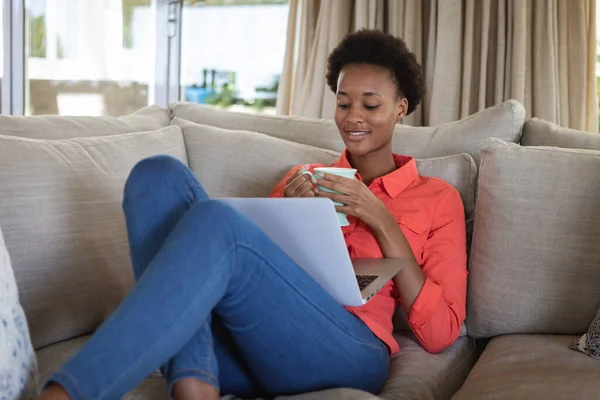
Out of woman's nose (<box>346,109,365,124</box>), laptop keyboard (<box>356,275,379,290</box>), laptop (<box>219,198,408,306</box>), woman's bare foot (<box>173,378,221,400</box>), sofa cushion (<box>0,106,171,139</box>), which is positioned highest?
woman's nose (<box>346,109,365,124</box>)

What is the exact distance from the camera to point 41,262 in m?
1.67

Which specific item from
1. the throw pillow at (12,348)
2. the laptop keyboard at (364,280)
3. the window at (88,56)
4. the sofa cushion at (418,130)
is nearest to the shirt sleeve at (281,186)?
the sofa cushion at (418,130)

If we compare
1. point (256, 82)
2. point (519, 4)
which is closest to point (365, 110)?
point (519, 4)

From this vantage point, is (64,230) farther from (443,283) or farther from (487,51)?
(487,51)

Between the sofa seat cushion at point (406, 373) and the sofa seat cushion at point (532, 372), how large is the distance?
0.19ft

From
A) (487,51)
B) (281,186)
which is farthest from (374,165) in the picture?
(487,51)

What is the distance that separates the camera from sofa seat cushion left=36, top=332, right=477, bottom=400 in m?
1.41

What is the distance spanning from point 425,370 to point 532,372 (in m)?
0.21

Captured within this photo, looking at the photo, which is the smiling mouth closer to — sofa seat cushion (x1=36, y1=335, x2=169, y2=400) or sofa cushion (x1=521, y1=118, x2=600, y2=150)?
sofa cushion (x1=521, y1=118, x2=600, y2=150)

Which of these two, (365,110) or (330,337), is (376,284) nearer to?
(330,337)

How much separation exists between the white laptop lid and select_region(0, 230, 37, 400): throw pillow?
0.38 m

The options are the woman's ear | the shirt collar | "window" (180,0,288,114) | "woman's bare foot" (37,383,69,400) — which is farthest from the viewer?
"window" (180,0,288,114)

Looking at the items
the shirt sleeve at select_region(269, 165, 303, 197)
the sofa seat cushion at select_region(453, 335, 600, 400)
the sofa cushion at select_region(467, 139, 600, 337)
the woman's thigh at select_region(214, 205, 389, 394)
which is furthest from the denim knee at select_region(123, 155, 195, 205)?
the sofa cushion at select_region(467, 139, 600, 337)

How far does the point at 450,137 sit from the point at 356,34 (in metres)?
0.37
